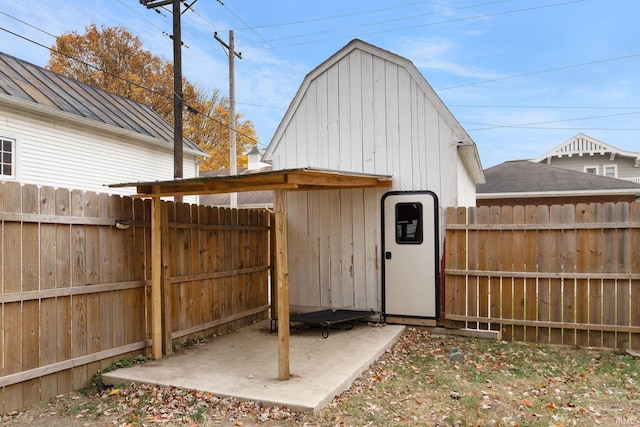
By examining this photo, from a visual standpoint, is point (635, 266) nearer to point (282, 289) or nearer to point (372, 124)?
point (372, 124)

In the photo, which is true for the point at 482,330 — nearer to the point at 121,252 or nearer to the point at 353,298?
the point at 353,298

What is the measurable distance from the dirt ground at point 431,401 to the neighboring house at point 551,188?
37.5 ft

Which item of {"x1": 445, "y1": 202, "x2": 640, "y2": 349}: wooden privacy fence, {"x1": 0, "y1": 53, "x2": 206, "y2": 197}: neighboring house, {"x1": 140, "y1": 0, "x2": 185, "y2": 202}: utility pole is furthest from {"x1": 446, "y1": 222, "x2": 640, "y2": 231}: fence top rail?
{"x1": 0, "y1": 53, "x2": 206, "y2": 197}: neighboring house

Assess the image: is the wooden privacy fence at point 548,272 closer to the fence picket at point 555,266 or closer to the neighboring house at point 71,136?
the fence picket at point 555,266

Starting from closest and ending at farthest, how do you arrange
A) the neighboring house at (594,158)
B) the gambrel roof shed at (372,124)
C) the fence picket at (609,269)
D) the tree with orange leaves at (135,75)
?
the fence picket at (609,269)
the gambrel roof shed at (372,124)
the neighboring house at (594,158)
the tree with orange leaves at (135,75)

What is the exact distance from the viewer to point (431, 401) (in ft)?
13.8

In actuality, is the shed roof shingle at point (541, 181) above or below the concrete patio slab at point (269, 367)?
above

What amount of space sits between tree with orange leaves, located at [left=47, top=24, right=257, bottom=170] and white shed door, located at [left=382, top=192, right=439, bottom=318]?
1562 centimetres

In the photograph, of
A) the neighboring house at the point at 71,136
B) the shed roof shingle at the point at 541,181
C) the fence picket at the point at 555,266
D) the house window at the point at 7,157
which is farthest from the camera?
the shed roof shingle at the point at 541,181

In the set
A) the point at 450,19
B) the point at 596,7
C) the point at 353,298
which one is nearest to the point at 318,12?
the point at 450,19

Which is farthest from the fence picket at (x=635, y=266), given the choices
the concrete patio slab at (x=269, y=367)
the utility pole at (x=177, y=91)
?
the utility pole at (x=177, y=91)

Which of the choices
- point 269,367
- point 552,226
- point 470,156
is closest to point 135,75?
point 470,156

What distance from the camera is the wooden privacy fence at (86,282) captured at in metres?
4.02

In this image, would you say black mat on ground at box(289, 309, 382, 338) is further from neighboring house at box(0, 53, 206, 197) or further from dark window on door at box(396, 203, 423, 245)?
neighboring house at box(0, 53, 206, 197)
